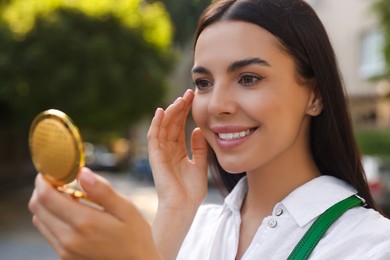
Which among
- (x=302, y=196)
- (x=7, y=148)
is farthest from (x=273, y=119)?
(x=7, y=148)

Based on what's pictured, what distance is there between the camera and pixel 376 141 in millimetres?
14812

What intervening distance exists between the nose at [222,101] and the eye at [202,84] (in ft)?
0.26

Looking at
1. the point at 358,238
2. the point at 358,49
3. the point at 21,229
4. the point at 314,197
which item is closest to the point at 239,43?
the point at 314,197

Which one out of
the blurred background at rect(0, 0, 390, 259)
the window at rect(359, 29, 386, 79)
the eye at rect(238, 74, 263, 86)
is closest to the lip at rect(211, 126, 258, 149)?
the eye at rect(238, 74, 263, 86)

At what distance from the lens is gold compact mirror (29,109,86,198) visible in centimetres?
83

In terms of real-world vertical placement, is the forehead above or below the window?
below

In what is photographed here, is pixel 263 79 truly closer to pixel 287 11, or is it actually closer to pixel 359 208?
pixel 287 11

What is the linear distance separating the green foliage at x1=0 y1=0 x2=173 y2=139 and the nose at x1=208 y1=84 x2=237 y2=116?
10.3 m

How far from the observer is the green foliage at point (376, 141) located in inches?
575

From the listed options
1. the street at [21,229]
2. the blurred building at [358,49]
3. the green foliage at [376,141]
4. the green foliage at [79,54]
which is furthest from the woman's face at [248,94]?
the blurred building at [358,49]

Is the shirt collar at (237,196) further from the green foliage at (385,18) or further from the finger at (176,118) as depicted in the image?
the green foliage at (385,18)

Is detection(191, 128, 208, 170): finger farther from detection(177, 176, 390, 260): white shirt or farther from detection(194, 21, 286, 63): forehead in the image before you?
detection(194, 21, 286, 63): forehead

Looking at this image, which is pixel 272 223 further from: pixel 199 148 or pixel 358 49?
pixel 358 49

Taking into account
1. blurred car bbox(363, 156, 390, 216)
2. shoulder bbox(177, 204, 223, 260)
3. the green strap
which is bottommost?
blurred car bbox(363, 156, 390, 216)
